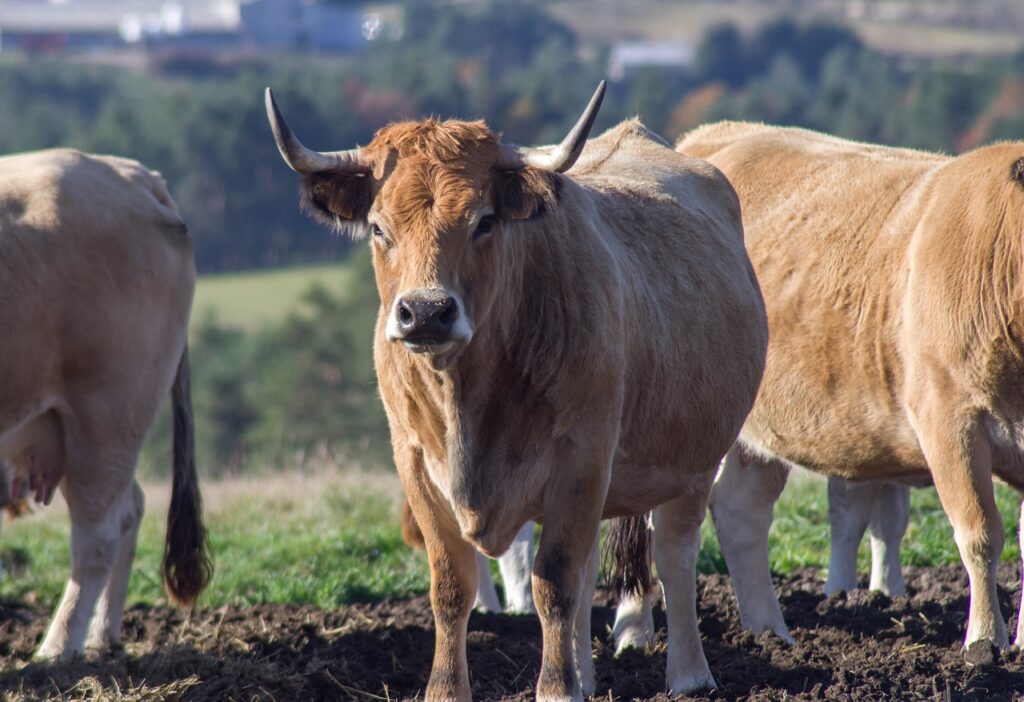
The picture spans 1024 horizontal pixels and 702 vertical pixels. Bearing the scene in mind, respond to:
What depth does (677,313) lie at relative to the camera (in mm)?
6102

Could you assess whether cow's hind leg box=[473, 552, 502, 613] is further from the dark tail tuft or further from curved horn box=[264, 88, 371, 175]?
the dark tail tuft

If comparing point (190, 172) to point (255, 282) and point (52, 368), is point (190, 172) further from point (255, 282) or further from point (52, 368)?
point (52, 368)

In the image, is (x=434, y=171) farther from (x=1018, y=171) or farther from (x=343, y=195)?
(x=1018, y=171)

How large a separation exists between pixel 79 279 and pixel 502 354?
2.55m

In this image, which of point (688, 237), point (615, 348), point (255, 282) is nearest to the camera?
point (615, 348)

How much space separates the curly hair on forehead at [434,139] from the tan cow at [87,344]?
222 cm

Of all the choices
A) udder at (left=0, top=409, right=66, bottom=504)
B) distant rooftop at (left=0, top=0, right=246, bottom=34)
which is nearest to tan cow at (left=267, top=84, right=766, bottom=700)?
udder at (left=0, top=409, right=66, bottom=504)

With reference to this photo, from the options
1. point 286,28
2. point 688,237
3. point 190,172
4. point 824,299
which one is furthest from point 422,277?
point 286,28

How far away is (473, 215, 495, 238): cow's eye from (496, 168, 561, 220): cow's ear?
6 centimetres

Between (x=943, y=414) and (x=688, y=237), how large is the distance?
1393 millimetres

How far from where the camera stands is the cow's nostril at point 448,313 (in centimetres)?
477

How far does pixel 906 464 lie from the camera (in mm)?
7207

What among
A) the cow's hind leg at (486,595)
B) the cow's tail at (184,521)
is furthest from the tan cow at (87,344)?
the cow's hind leg at (486,595)

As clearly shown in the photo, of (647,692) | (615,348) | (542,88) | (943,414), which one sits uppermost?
(615,348)
